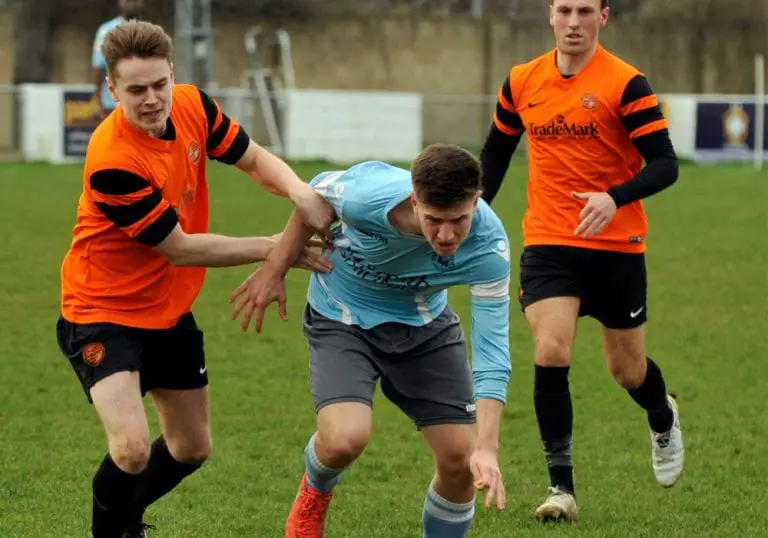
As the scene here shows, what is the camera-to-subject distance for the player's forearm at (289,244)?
5.16m

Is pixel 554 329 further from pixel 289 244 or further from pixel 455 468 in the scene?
pixel 289 244

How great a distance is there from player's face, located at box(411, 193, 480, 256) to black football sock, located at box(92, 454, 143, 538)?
4.68 ft

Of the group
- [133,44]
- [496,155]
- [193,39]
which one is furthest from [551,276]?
[193,39]

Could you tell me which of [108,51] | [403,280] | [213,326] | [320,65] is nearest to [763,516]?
[403,280]

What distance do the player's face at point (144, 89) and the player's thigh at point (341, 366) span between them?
3.12ft

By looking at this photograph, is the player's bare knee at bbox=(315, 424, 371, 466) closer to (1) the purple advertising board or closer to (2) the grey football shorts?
(2) the grey football shorts

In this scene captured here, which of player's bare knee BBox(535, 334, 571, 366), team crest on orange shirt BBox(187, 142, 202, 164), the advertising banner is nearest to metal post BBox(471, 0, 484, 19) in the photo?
the advertising banner

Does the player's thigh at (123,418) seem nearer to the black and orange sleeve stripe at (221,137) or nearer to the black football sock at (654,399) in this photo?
the black and orange sleeve stripe at (221,137)

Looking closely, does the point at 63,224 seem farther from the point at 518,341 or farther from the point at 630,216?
the point at 630,216

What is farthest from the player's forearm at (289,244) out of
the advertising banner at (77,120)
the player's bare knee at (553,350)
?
the advertising banner at (77,120)

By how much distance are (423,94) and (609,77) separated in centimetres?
2555

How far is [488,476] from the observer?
430 centimetres

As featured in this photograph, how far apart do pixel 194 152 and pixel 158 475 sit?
3.88 feet

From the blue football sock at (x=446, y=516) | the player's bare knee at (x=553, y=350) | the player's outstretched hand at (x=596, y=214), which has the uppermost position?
the player's outstretched hand at (x=596, y=214)
